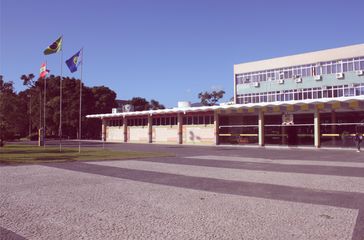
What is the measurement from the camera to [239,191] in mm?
9250

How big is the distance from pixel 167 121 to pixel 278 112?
15.6m

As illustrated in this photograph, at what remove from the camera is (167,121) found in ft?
151

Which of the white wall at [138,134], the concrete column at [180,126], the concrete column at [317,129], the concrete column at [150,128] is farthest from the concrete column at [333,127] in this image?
the white wall at [138,134]

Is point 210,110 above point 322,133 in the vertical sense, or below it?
above

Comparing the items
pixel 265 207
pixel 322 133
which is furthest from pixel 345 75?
pixel 265 207

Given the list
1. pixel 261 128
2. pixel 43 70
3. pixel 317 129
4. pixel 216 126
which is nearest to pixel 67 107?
pixel 43 70

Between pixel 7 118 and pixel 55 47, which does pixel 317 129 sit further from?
pixel 7 118

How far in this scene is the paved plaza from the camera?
539cm

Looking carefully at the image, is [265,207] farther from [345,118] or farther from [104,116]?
[104,116]

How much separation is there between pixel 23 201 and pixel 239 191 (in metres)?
5.51

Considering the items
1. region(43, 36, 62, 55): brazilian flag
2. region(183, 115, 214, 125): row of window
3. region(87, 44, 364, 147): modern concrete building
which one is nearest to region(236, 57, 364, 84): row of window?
region(87, 44, 364, 147): modern concrete building

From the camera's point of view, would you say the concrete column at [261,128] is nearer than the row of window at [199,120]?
Yes

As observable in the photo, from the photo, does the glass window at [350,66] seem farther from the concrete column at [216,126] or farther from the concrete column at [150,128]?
the concrete column at [150,128]

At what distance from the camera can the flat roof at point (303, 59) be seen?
45.6 meters
